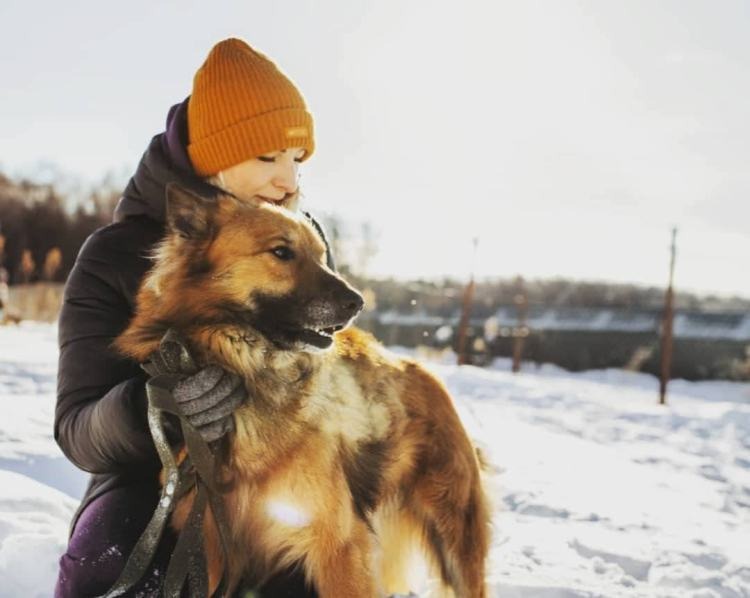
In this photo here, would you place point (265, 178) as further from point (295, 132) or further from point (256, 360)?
point (256, 360)

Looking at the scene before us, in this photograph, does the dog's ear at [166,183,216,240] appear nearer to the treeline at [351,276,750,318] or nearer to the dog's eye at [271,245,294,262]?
the dog's eye at [271,245,294,262]

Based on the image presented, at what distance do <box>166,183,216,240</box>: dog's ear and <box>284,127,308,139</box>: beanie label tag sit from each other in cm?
52

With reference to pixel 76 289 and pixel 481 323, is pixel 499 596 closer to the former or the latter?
pixel 76 289

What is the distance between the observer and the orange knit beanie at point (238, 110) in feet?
7.66

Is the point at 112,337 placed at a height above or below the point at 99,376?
above

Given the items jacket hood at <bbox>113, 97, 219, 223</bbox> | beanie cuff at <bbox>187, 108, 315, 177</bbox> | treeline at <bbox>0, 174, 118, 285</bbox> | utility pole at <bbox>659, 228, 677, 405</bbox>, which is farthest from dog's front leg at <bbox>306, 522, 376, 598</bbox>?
treeline at <bbox>0, 174, 118, 285</bbox>

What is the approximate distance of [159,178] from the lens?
2205 mm

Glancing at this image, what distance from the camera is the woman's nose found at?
8.06ft

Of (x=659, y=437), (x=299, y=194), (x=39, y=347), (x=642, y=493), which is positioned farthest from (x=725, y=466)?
(x=39, y=347)

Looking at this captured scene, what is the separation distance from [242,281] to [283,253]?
0.17 metres

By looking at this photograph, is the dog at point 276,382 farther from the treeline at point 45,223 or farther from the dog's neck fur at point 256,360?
the treeline at point 45,223

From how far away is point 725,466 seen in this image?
21.6 feet

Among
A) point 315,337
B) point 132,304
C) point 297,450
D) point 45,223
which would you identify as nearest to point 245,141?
point 132,304

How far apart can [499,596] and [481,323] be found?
20.9 meters
